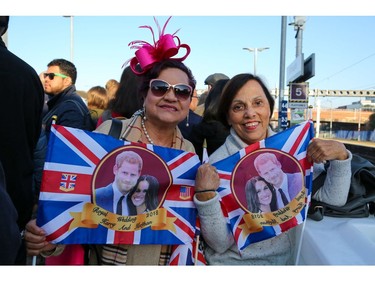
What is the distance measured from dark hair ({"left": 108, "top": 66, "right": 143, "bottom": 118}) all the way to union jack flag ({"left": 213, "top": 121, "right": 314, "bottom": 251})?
1.39 metres

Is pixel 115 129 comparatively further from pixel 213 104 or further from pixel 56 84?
pixel 56 84

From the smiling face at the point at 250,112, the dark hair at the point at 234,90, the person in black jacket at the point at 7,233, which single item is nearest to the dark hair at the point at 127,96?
the dark hair at the point at 234,90

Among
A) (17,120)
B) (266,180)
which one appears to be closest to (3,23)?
(17,120)

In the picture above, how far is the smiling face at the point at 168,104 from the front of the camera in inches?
90.0

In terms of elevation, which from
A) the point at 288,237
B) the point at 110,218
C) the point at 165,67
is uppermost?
the point at 165,67

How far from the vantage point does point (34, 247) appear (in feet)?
6.65

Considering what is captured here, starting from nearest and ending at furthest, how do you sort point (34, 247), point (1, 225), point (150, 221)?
point (1, 225) < point (34, 247) < point (150, 221)

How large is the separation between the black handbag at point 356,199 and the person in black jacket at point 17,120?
6.15ft

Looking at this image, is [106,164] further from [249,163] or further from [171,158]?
[249,163]

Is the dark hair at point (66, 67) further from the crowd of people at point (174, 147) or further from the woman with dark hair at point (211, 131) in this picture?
the woman with dark hair at point (211, 131)

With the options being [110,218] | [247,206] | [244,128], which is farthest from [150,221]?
[244,128]

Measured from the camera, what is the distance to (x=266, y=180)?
90.0 inches

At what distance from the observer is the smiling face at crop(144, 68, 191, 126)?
90.0 inches

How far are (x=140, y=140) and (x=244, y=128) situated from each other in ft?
2.15
